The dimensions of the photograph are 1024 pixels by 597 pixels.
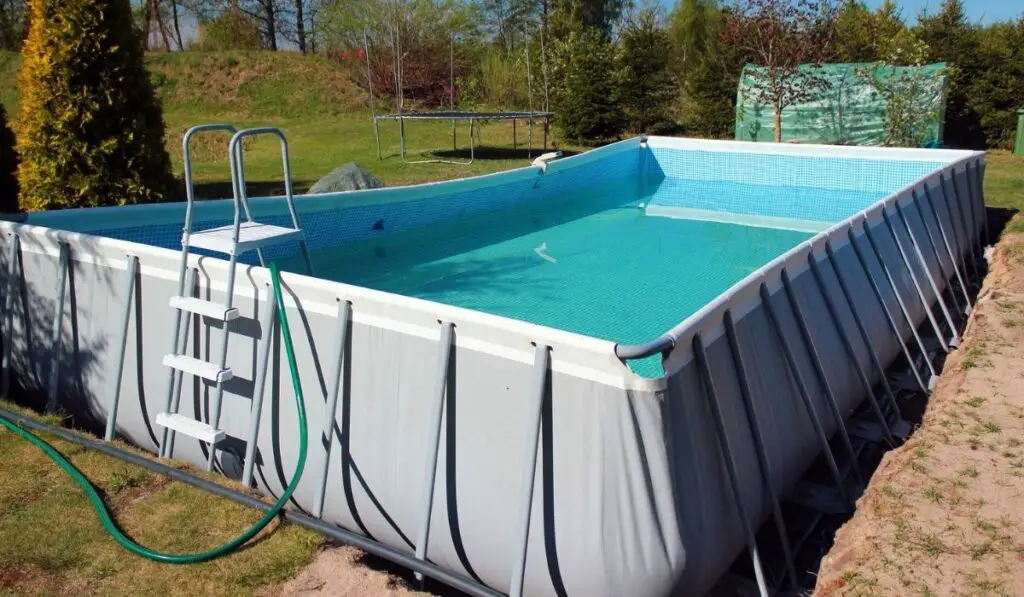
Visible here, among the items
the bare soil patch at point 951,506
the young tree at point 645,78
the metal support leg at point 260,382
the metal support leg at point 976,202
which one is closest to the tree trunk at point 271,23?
the young tree at point 645,78

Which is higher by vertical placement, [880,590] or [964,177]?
[964,177]

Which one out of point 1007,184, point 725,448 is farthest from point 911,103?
point 725,448

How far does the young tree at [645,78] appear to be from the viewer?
63.5 ft

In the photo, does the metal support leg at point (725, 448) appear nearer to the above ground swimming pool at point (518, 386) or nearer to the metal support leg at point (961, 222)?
the above ground swimming pool at point (518, 386)

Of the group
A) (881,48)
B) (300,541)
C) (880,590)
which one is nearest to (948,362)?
(880,590)

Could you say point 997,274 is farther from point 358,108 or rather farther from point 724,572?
point 358,108

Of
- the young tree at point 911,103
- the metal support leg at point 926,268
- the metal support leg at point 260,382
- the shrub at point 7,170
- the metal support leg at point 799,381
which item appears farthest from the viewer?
the young tree at point 911,103

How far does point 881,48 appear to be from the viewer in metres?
17.8

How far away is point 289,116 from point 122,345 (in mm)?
18517

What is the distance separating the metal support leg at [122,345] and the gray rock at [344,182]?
5912mm

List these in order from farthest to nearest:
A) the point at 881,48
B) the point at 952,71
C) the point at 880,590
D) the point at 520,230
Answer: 1. the point at 881,48
2. the point at 952,71
3. the point at 520,230
4. the point at 880,590

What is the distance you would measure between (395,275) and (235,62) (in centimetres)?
1789

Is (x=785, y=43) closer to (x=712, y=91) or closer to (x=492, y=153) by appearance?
(x=712, y=91)

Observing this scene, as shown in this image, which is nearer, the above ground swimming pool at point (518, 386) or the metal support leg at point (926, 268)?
the above ground swimming pool at point (518, 386)
